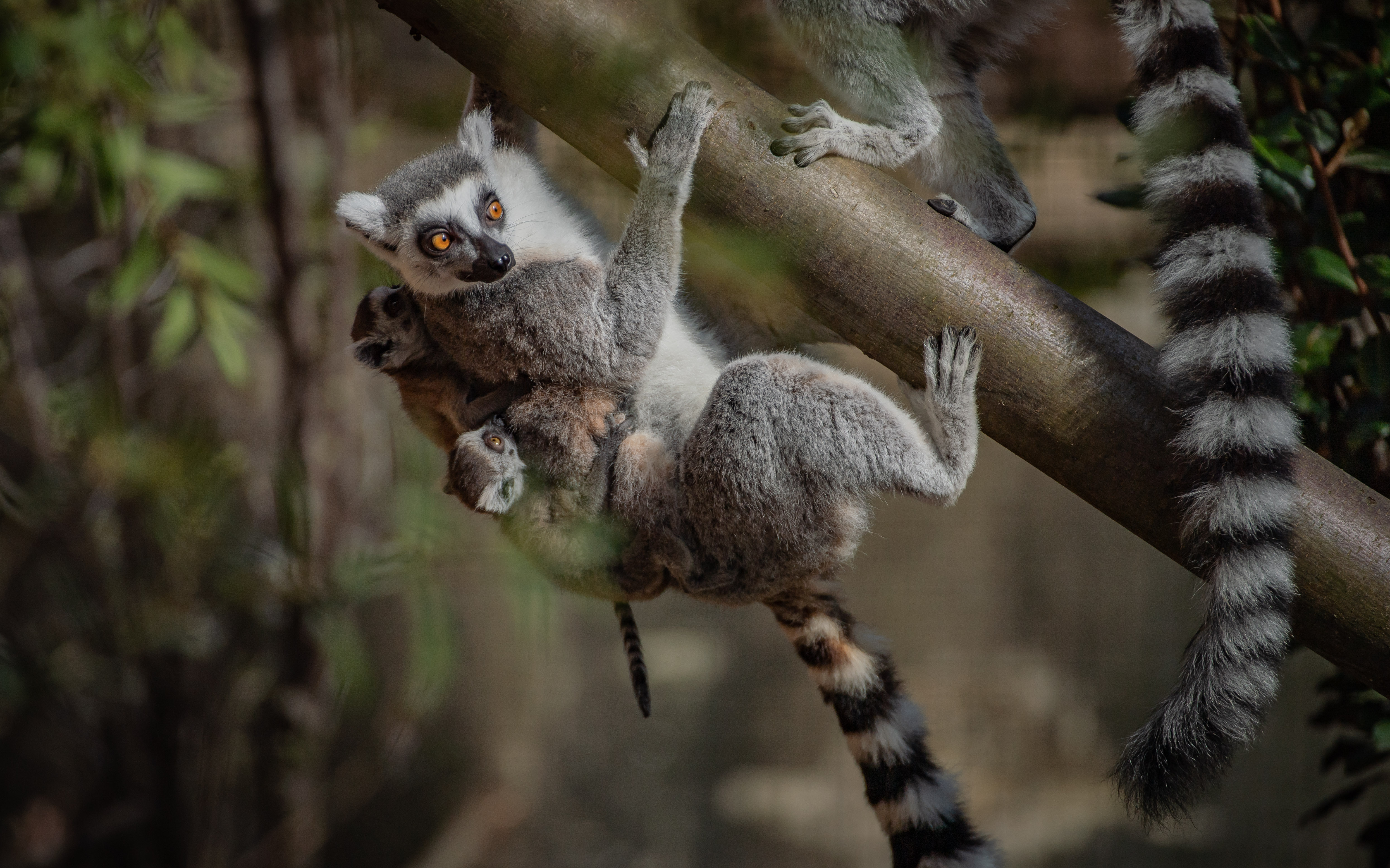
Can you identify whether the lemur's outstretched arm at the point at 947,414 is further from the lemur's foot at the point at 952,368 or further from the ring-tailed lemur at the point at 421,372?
the ring-tailed lemur at the point at 421,372

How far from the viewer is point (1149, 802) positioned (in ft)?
5.61

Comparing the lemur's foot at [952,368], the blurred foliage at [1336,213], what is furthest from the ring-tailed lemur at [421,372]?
the blurred foliage at [1336,213]

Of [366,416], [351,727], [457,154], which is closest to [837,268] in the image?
[457,154]

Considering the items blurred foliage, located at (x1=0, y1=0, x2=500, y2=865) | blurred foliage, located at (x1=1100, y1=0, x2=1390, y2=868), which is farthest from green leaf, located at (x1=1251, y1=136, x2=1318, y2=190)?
blurred foliage, located at (x1=0, y1=0, x2=500, y2=865)

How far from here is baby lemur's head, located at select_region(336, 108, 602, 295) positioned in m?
2.26

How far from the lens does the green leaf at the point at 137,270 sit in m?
2.95

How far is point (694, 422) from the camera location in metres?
2.21

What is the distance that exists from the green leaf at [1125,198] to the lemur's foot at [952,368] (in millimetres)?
758

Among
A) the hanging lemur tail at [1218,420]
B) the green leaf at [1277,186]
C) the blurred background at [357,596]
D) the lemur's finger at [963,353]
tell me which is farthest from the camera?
the blurred background at [357,596]

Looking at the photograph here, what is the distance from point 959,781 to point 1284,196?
1419 millimetres

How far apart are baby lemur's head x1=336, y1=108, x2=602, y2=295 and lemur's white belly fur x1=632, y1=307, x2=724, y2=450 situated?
0.33 metres

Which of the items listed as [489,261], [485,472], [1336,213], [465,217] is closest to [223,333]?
[465,217]

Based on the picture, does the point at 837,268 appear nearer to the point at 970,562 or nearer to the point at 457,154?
the point at 457,154

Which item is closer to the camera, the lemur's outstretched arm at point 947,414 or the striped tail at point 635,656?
the lemur's outstretched arm at point 947,414
